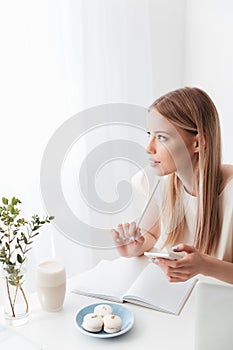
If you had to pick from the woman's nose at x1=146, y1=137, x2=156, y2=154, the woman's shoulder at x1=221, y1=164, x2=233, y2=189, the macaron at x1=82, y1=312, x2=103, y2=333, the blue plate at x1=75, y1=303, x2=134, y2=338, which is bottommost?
the blue plate at x1=75, y1=303, x2=134, y2=338

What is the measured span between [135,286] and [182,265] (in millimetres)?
241

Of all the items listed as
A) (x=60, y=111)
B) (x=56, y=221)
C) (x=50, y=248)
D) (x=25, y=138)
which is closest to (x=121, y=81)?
(x=60, y=111)

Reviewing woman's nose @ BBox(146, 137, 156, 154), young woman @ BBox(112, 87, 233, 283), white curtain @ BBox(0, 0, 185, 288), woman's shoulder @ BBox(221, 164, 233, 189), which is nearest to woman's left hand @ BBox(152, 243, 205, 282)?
young woman @ BBox(112, 87, 233, 283)

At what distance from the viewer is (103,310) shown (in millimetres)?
1189

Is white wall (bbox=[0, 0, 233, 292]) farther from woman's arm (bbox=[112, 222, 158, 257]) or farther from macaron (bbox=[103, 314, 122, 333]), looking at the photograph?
macaron (bbox=[103, 314, 122, 333])

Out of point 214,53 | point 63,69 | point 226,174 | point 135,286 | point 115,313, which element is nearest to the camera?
point 115,313

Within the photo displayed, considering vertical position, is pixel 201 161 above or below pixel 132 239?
above

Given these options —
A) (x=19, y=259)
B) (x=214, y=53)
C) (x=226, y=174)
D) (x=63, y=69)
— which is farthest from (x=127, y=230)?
(x=214, y=53)

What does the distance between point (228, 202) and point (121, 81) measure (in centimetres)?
119

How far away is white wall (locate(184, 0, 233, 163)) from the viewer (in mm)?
2523

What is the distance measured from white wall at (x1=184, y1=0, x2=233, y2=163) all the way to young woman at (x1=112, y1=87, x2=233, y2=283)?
116cm

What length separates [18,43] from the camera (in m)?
1.99

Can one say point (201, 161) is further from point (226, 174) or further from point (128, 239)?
point (128, 239)

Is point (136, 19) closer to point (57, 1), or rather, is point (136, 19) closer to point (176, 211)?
point (57, 1)
